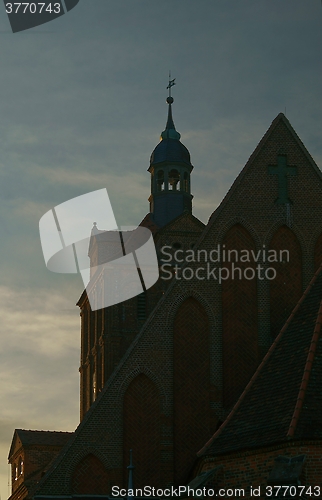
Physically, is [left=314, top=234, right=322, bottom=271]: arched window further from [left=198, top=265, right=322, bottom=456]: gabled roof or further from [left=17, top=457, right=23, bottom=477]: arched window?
[left=17, top=457, right=23, bottom=477]: arched window

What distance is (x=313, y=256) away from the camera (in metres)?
32.2

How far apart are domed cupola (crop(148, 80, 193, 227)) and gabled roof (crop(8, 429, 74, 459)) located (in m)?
15.0

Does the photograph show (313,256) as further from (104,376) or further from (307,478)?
(104,376)

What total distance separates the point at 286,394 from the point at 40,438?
36.3 m

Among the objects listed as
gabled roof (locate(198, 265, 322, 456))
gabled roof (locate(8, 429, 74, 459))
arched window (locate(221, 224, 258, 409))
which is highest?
gabled roof (locate(8, 429, 74, 459))

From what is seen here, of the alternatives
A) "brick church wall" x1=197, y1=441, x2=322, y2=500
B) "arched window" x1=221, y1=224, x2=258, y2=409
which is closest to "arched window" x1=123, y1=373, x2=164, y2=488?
"arched window" x1=221, y1=224, x2=258, y2=409

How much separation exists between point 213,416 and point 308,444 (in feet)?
22.3

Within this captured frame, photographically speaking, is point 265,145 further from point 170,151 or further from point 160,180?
point 170,151

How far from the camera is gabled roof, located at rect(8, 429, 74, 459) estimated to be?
5794 centimetres

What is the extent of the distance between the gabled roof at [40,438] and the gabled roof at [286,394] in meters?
31.9

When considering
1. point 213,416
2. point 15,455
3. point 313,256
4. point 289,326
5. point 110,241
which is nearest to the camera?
point 289,326

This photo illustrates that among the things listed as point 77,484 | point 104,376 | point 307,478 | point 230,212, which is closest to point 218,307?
point 230,212

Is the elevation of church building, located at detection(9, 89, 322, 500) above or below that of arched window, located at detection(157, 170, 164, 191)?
below

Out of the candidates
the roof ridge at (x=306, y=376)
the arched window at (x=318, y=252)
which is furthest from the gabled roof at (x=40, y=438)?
the roof ridge at (x=306, y=376)
